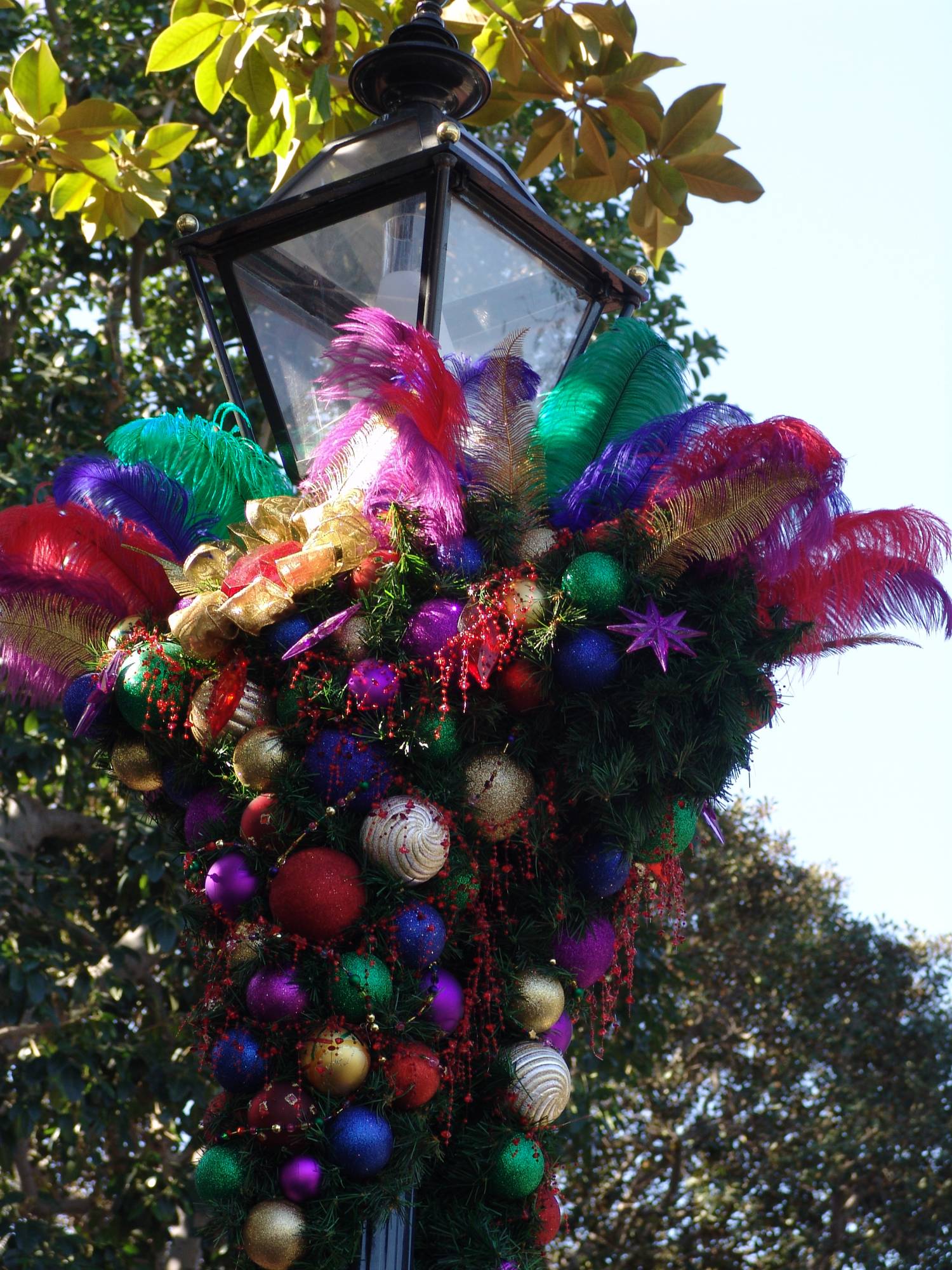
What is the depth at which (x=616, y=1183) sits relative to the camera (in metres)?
13.3

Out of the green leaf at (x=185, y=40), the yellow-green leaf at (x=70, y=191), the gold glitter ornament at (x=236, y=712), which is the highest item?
the green leaf at (x=185, y=40)

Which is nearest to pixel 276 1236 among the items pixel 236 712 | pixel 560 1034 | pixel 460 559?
pixel 560 1034

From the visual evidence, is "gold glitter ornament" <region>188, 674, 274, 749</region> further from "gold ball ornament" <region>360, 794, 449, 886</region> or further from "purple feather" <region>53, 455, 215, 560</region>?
"purple feather" <region>53, 455, 215, 560</region>

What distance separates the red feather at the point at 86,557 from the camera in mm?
2865

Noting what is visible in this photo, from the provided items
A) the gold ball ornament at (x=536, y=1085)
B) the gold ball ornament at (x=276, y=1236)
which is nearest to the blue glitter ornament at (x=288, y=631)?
the gold ball ornament at (x=536, y=1085)

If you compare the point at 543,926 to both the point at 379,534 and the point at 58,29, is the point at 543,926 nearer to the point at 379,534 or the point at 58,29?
the point at 379,534

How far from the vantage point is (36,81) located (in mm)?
3691

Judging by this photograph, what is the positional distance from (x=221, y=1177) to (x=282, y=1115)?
0.14m

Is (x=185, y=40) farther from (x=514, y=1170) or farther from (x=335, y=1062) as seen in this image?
(x=514, y=1170)

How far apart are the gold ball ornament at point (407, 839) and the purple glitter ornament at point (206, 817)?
341 millimetres

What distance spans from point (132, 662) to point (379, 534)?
53 centimetres

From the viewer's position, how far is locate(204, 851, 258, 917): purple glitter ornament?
2461 mm

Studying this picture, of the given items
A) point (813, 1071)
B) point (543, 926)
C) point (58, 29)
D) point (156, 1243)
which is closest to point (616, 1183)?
point (813, 1071)

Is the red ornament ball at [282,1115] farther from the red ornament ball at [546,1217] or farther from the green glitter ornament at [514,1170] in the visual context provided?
the red ornament ball at [546,1217]
